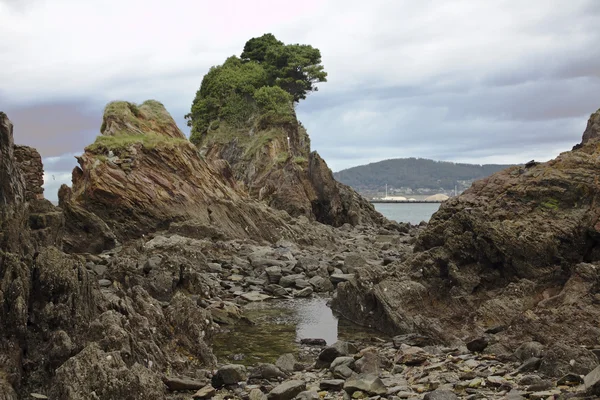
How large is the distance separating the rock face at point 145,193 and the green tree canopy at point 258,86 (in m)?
33.6

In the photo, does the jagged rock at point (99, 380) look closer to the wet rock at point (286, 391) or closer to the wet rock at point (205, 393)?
the wet rock at point (205, 393)

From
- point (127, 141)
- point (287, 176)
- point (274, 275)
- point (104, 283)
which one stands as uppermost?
point (127, 141)

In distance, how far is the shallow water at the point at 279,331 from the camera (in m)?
16.3

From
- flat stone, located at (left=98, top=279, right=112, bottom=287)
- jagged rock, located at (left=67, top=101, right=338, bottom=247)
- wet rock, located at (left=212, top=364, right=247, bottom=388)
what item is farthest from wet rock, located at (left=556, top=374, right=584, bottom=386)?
jagged rock, located at (left=67, top=101, right=338, bottom=247)

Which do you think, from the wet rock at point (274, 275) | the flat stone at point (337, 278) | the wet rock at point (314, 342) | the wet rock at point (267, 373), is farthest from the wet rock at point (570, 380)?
the wet rock at point (274, 275)

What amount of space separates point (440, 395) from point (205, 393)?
13.7ft

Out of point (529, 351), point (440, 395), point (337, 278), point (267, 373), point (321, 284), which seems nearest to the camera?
point (440, 395)

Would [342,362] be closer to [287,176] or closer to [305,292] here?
[305,292]

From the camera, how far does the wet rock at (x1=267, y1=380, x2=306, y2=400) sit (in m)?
11.1

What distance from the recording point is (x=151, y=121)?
147 ft

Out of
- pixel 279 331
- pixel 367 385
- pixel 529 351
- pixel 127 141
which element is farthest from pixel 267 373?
pixel 127 141

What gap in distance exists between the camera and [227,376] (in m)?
A: 12.4

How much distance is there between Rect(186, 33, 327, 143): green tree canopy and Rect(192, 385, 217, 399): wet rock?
64907 mm

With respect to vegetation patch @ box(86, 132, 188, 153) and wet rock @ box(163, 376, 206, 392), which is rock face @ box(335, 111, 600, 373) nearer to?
wet rock @ box(163, 376, 206, 392)
